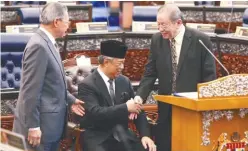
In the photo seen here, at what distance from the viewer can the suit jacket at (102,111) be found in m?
3.88

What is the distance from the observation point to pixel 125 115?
389 cm

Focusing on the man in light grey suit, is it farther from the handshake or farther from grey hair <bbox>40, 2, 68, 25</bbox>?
the handshake

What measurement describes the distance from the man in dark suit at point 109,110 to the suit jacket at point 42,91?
0.26 metres

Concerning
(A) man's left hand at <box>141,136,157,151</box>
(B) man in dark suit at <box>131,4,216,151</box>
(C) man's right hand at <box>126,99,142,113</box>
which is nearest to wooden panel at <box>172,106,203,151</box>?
(A) man's left hand at <box>141,136,157,151</box>

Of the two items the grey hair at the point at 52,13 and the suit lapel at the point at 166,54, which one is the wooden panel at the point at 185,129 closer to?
the suit lapel at the point at 166,54

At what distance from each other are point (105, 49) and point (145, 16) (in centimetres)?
327

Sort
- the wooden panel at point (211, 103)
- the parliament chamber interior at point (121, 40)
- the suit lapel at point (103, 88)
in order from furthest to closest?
the parliament chamber interior at point (121, 40)
the suit lapel at point (103, 88)
the wooden panel at point (211, 103)

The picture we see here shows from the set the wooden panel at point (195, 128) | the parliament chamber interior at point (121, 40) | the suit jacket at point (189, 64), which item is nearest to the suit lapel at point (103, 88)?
the parliament chamber interior at point (121, 40)

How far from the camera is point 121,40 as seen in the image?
6082 millimetres

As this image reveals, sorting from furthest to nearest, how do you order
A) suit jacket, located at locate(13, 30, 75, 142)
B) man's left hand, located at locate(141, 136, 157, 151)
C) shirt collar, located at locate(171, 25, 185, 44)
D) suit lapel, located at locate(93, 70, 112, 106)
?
1. shirt collar, located at locate(171, 25, 185, 44)
2. suit lapel, located at locate(93, 70, 112, 106)
3. man's left hand, located at locate(141, 136, 157, 151)
4. suit jacket, located at locate(13, 30, 75, 142)

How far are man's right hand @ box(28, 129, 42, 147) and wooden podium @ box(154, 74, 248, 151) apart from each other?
2.45 ft

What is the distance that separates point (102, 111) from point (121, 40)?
228cm

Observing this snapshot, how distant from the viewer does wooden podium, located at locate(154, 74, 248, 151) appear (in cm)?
341

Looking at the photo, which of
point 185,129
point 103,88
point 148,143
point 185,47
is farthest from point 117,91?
point 185,129
